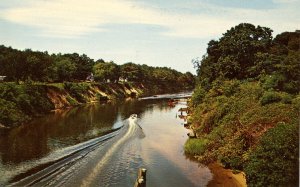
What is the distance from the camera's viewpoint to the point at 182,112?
351 ft

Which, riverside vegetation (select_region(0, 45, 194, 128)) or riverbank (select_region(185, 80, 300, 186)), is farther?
riverside vegetation (select_region(0, 45, 194, 128))

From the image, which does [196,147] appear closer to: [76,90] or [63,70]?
[76,90]

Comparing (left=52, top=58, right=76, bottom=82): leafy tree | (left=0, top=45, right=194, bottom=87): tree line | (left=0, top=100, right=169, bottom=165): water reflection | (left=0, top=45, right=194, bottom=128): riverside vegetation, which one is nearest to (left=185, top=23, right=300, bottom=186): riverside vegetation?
(left=0, top=100, right=169, bottom=165): water reflection

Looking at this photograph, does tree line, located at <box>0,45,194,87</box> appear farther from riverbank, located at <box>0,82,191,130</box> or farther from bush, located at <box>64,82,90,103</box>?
bush, located at <box>64,82,90,103</box>

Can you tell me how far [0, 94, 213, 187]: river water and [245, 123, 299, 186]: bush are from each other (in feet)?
27.3

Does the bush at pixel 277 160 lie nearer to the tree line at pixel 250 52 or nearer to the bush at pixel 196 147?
the bush at pixel 196 147

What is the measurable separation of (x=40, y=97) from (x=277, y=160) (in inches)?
3037

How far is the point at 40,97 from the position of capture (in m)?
95.2

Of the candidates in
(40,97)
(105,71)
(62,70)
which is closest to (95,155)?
(40,97)

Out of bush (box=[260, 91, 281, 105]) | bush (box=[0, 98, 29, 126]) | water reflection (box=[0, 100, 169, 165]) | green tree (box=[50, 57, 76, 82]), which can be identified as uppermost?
green tree (box=[50, 57, 76, 82])

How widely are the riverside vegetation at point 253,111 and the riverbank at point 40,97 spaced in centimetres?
4029

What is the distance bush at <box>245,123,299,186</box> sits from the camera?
101 feet

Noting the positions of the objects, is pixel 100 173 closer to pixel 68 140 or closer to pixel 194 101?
pixel 68 140

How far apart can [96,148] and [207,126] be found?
65.1 feet
